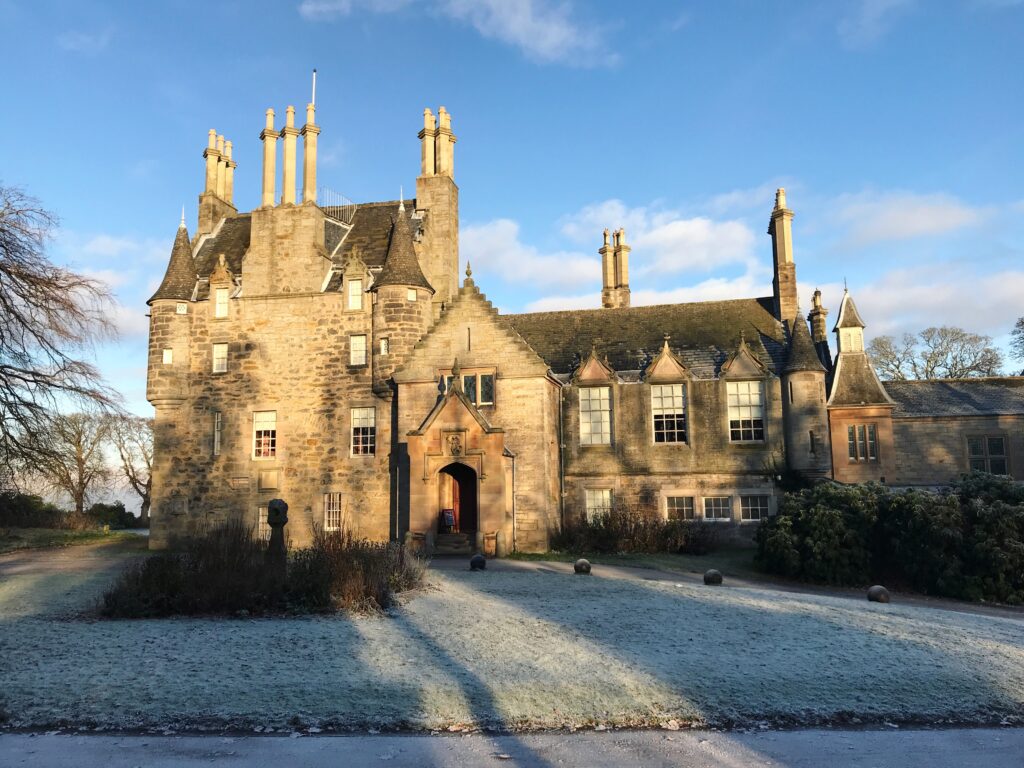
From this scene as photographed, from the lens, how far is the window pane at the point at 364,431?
3105 cm

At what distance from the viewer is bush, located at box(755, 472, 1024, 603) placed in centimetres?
1922

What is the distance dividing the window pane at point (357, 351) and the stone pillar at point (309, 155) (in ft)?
21.9

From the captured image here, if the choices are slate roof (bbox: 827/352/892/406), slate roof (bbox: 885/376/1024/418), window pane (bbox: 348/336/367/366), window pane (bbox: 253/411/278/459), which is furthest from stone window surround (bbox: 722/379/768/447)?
window pane (bbox: 253/411/278/459)

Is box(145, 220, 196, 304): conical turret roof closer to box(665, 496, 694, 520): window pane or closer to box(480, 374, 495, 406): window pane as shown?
box(480, 374, 495, 406): window pane

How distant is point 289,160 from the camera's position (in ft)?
112

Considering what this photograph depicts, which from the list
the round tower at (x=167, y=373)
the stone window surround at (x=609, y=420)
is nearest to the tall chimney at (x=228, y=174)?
the round tower at (x=167, y=373)

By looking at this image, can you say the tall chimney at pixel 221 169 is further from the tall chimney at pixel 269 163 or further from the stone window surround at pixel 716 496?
the stone window surround at pixel 716 496

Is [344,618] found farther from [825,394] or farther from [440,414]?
[825,394]

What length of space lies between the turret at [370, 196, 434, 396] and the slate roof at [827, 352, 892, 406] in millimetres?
15855

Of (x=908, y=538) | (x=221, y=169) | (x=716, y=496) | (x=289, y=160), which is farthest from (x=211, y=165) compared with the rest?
(x=908, y=538)

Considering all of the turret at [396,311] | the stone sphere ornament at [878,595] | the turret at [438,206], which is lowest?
the stone sphere ornament at [878,595]

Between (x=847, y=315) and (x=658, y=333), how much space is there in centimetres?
736

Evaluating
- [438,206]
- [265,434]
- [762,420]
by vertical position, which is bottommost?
[265,434]

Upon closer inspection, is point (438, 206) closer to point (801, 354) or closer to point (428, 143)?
point (428, 143)
